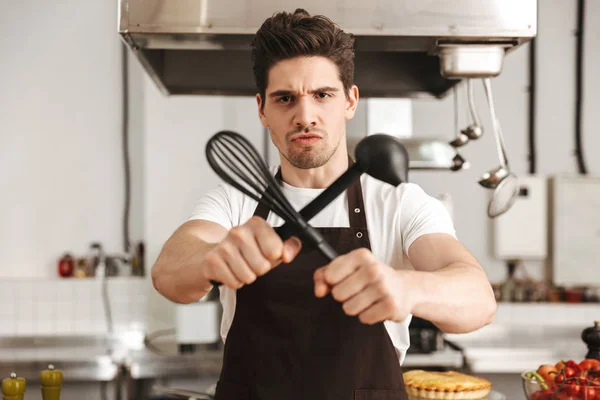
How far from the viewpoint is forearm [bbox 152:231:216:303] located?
103 centimetres

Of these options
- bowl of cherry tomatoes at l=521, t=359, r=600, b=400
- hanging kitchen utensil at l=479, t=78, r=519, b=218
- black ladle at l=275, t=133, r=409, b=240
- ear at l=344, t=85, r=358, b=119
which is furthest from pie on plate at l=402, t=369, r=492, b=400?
black ladle at l=275, t=133, r=409, b=240

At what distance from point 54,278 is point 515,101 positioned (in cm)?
310

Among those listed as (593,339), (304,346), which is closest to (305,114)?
(304,346)

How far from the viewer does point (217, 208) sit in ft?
4.38

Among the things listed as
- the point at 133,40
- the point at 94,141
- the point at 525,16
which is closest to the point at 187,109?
the point at 94,141

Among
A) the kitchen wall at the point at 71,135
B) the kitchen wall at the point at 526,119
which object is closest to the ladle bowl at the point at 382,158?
the kitchen wall at the point at 71,135

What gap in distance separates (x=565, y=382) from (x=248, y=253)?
42.7 inches

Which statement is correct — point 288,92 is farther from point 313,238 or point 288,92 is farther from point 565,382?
point 565,382

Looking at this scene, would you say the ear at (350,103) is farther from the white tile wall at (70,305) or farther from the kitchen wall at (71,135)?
the white tile wall at (70,305)

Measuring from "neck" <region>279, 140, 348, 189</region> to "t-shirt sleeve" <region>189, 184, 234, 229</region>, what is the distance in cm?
14

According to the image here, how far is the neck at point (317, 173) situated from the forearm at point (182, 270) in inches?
11.7

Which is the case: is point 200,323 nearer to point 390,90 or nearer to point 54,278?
point 54,278

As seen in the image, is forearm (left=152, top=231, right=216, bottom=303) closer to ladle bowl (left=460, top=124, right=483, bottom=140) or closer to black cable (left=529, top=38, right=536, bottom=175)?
ladle bowl (left=460, top=124, right=483, bottom=140)

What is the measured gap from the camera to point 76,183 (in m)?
3.86
